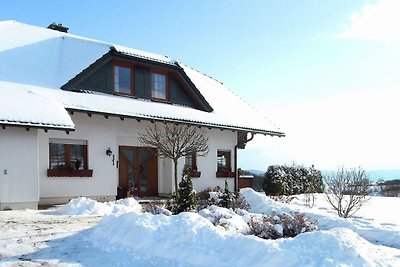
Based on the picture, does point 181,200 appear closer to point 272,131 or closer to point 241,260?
point 241,260

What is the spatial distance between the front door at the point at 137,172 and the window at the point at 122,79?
2.32 meters

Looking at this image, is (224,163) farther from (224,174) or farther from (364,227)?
(364,227)

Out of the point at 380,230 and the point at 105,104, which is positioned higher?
the point at 105,104

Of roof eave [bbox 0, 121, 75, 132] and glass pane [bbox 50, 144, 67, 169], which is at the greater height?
roof eave [bbox 0, 121, 75, 132]

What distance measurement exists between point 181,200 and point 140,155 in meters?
6.99

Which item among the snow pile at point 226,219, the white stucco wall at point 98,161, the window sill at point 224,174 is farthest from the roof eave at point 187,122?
the snow pile at point 226,219

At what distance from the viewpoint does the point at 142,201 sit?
14320 millimetres

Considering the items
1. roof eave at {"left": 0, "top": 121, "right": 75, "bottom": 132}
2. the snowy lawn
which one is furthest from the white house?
the snowy lawn

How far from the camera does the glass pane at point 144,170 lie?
16.6 metres

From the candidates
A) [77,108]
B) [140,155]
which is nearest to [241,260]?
[77,108]

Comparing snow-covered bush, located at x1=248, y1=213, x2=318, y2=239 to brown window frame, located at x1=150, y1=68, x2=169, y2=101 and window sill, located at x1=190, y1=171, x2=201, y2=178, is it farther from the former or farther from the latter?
brown window frame, located at x1=150, y1=68, x2=169, y2=101

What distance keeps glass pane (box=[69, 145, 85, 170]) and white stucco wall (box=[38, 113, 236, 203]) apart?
27 cm

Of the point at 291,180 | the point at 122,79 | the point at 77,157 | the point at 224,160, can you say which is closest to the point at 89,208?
the point at 77,157

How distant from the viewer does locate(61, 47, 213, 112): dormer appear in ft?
49.8
